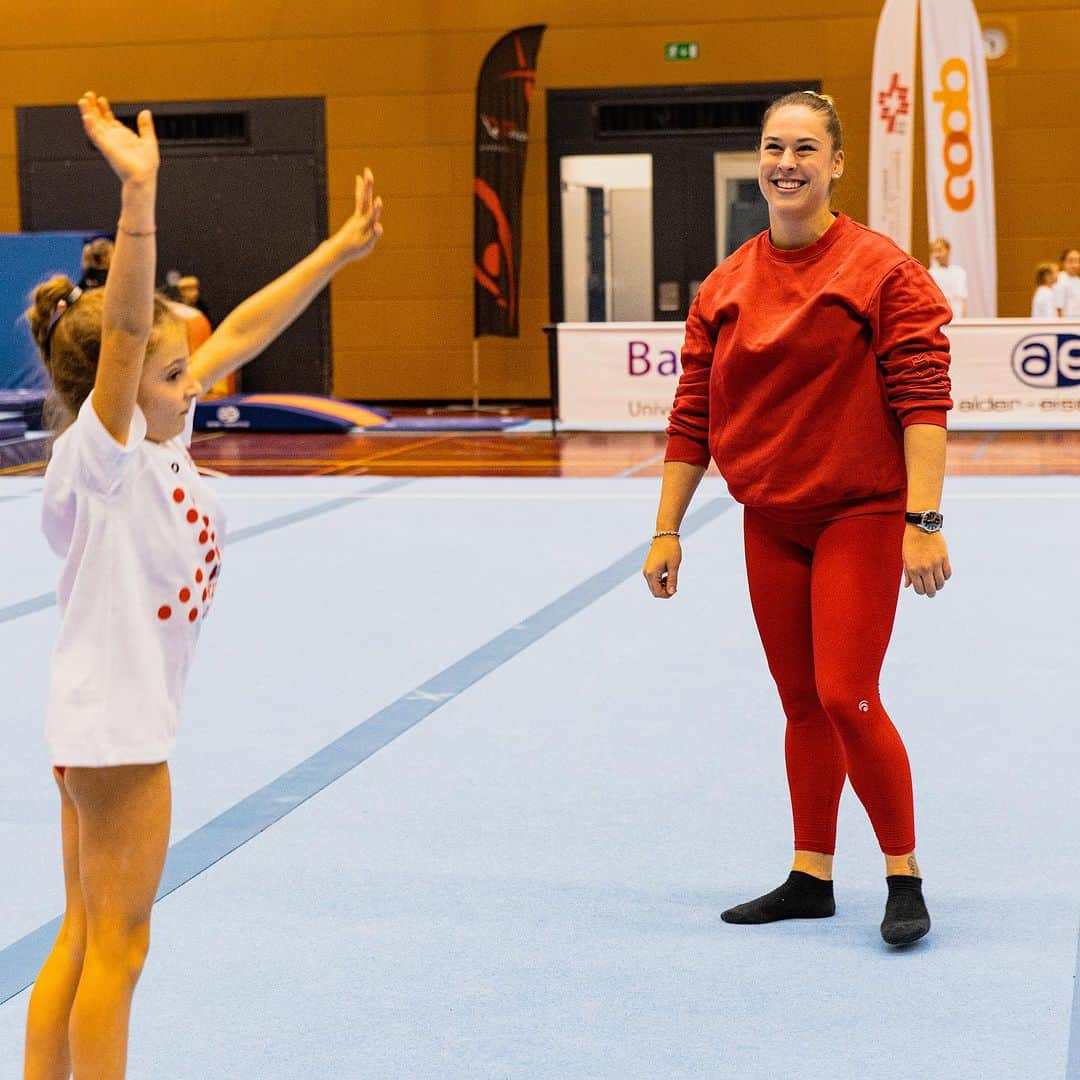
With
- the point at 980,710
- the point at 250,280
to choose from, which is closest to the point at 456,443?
the point at 250,280

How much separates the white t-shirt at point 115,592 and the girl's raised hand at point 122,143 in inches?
12.4

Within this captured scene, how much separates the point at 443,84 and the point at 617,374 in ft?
19.0

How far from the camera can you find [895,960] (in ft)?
11.3

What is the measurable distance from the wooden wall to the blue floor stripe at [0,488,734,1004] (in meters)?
11.9

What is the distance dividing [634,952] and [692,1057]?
51 centimetres

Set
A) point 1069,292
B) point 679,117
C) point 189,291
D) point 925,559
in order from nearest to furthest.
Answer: point 925,559 < point 1069,292 < point 189,291 < point 679,117

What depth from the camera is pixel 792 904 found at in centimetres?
366

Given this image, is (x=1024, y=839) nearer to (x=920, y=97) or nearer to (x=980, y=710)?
(x=980, y=710)

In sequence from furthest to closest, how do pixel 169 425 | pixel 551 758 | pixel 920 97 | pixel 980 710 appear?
pixel 920 97 < pixel 980 710 < pixel 551 758 < pixel 169 425

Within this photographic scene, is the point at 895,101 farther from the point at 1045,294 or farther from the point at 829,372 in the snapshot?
the point at 829,372

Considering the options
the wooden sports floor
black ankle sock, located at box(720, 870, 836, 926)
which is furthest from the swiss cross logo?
black ankle sock, located at box(720, 870, 836, 926)

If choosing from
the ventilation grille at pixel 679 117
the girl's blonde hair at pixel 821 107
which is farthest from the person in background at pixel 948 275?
the girl's blonde hair at pixel 821 107

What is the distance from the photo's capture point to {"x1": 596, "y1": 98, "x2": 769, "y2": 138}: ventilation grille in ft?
60.4

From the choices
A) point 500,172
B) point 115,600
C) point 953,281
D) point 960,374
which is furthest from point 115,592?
point 500,172
